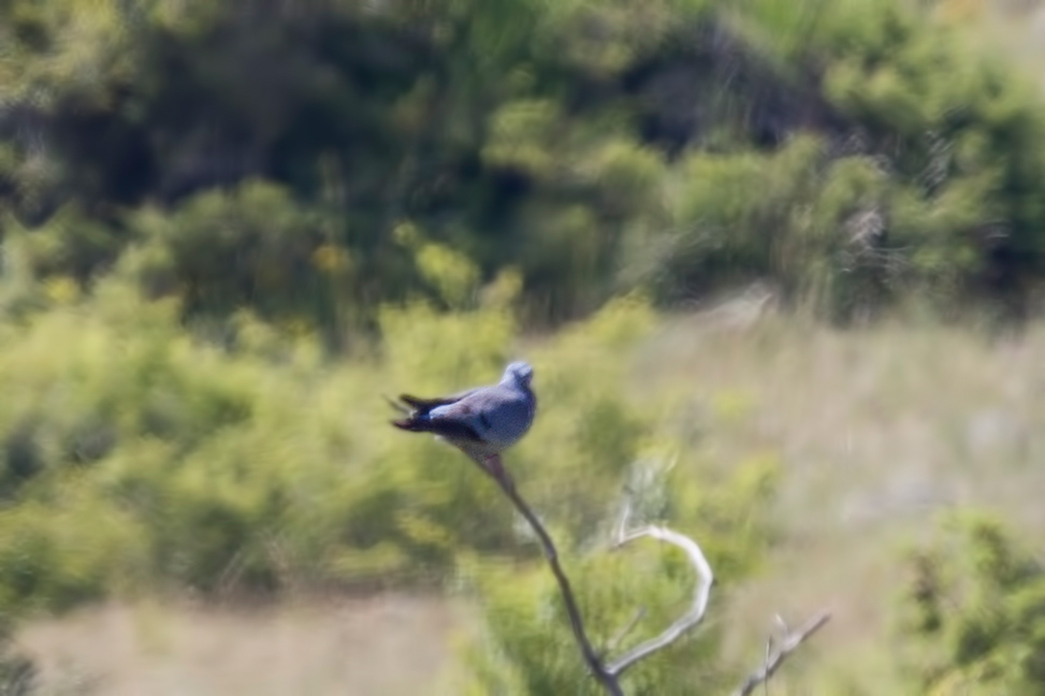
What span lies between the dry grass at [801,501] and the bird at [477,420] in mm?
2037

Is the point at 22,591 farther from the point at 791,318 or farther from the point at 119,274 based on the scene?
the point at 791,318

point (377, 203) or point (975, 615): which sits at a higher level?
point (975, 615)

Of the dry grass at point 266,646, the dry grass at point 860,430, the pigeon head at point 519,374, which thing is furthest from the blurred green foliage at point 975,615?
the dry grass at point 266,646

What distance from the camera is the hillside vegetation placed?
10.3m

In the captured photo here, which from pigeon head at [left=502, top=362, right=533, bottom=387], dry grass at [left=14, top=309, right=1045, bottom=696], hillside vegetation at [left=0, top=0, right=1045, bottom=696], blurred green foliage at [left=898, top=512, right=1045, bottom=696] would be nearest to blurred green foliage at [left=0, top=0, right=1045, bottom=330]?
hillside vegetation at [left=0, top=0, right=1045, bottom=696]

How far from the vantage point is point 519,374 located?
473cm

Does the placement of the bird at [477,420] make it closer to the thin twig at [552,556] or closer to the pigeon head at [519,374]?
the thin twig at [552,556]

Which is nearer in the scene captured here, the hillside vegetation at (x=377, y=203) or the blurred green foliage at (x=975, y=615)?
the blurred green foliage at (x=975, y=615)


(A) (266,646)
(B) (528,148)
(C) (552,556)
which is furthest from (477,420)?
(B) (528,148)

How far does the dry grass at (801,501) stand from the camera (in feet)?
29.0

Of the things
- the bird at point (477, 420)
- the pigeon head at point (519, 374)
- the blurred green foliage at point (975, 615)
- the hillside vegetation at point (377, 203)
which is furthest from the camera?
the hillside vegetation at point (377, 203)

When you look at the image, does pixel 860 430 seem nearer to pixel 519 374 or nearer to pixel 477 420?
pixel 519 374

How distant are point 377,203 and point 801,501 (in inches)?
215

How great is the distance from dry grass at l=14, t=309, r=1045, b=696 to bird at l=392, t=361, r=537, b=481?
204 centimetres
